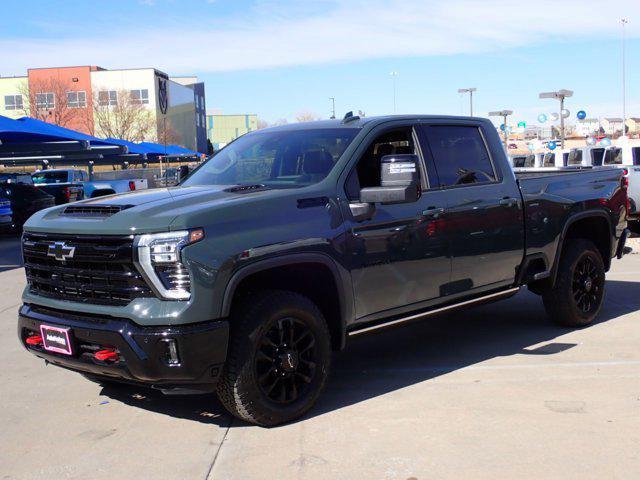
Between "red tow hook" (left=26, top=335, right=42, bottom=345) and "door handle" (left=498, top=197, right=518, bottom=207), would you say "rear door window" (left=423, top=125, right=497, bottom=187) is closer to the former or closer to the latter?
"door handle" (left=498, top=197, right=518, bottom=207)

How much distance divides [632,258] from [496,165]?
6888 mm

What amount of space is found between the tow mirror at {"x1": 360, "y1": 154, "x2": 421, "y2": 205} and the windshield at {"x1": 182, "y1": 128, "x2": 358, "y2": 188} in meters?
0.40

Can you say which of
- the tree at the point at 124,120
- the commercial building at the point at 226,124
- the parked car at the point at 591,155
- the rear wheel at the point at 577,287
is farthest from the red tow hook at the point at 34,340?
the commercial building at the point at 226,124

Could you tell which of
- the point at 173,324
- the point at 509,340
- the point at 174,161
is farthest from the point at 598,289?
the point at 174,161

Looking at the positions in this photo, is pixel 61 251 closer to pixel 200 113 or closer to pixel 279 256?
pixel 279 256

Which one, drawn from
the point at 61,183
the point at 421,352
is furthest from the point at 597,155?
the point at 61,183

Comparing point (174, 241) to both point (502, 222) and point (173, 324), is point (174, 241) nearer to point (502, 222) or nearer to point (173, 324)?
point (173, 324)

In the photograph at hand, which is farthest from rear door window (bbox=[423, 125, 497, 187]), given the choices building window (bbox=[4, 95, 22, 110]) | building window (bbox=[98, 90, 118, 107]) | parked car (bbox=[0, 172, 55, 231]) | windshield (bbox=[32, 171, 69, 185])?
building window (bbox=[4, 95, 22, 110])

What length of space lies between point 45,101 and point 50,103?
163 cm

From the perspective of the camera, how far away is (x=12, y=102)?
7988 centimetres

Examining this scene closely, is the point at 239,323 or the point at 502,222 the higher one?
the point at 502,222

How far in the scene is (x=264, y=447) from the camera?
436cm

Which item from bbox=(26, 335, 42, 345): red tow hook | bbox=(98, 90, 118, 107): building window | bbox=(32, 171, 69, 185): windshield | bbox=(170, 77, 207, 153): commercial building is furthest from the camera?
bbox=(170, 77, 207, 153): commercial building

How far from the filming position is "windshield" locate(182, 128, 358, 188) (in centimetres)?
524
